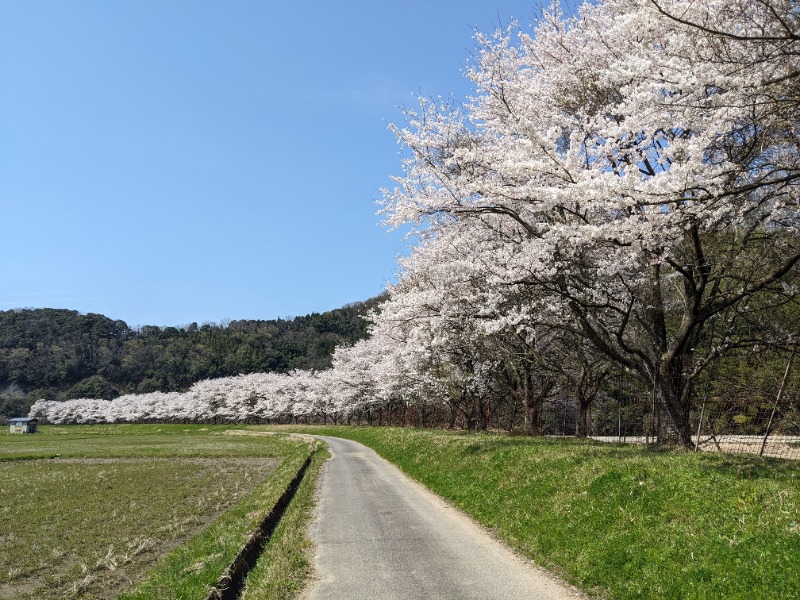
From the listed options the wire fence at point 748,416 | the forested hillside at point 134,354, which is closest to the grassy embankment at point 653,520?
the wire fence at point 748,416

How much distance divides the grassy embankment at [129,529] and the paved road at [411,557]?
649mm

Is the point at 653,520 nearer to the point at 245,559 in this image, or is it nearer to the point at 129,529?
the point at 245,559

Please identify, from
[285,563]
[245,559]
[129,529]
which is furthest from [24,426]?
[285,563]

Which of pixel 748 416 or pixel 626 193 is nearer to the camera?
pixel 626 193

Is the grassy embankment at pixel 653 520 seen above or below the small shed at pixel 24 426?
above

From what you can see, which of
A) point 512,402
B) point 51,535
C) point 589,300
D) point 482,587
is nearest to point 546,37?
point 589,300

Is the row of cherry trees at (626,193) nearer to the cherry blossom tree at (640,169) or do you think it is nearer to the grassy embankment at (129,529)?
the cherry blossom tree at (640,169)

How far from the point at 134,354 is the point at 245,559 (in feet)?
542

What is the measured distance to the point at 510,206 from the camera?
15.8m

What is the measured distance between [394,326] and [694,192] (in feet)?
44.6

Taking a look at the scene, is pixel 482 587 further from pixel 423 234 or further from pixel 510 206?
pixel 423 234

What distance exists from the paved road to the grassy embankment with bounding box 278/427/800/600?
1.56ft

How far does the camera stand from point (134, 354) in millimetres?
159875

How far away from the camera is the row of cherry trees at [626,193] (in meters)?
8.79
